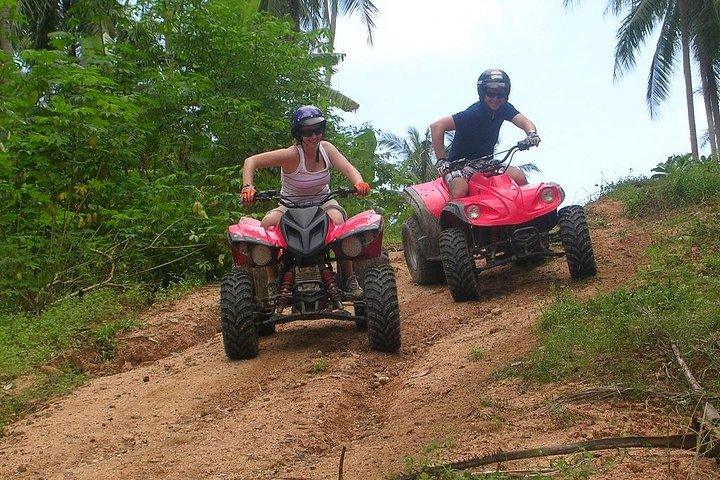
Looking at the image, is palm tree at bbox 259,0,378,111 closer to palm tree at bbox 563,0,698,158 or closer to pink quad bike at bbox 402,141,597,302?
palm tree at bbox 563,0,698,158

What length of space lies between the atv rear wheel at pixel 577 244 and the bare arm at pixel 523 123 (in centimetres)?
110

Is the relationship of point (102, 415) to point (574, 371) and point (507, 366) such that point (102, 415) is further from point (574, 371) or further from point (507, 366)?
point (574, 371)

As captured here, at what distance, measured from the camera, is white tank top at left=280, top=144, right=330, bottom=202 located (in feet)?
24.9

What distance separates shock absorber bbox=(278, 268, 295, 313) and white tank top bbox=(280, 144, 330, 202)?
780mm

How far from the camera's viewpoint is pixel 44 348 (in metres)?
8.02

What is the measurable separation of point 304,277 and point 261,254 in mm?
379

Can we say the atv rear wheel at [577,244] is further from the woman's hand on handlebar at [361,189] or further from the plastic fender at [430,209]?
the woman's hand on handlebar at [361,189]

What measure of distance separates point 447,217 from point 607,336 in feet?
11.6

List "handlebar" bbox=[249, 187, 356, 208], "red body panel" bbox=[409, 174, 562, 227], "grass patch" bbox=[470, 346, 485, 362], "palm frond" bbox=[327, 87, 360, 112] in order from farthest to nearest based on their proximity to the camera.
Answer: "palm frond" bbox=[327, 87, 360, 112]
"red body panel" bbox=[409, 174, 562, 227]
"handlebar" bbox=[249, 187, 356, 208]
"grass patch" bbox=[470, 346, 485, 362]

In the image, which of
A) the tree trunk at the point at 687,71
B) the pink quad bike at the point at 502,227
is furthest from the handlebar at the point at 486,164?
the tree trunk at the point at 687,71

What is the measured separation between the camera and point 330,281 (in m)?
6.98

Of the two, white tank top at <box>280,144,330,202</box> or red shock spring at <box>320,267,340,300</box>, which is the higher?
white tank top at <box>280,144,330,202</box>

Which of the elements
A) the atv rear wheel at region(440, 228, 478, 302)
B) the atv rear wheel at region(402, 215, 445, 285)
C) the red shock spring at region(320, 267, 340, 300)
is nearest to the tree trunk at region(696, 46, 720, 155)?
the atv rear wheel at region(402, 215, 445, 285)

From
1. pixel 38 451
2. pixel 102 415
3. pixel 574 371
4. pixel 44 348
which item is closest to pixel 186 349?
pixel 44 348
